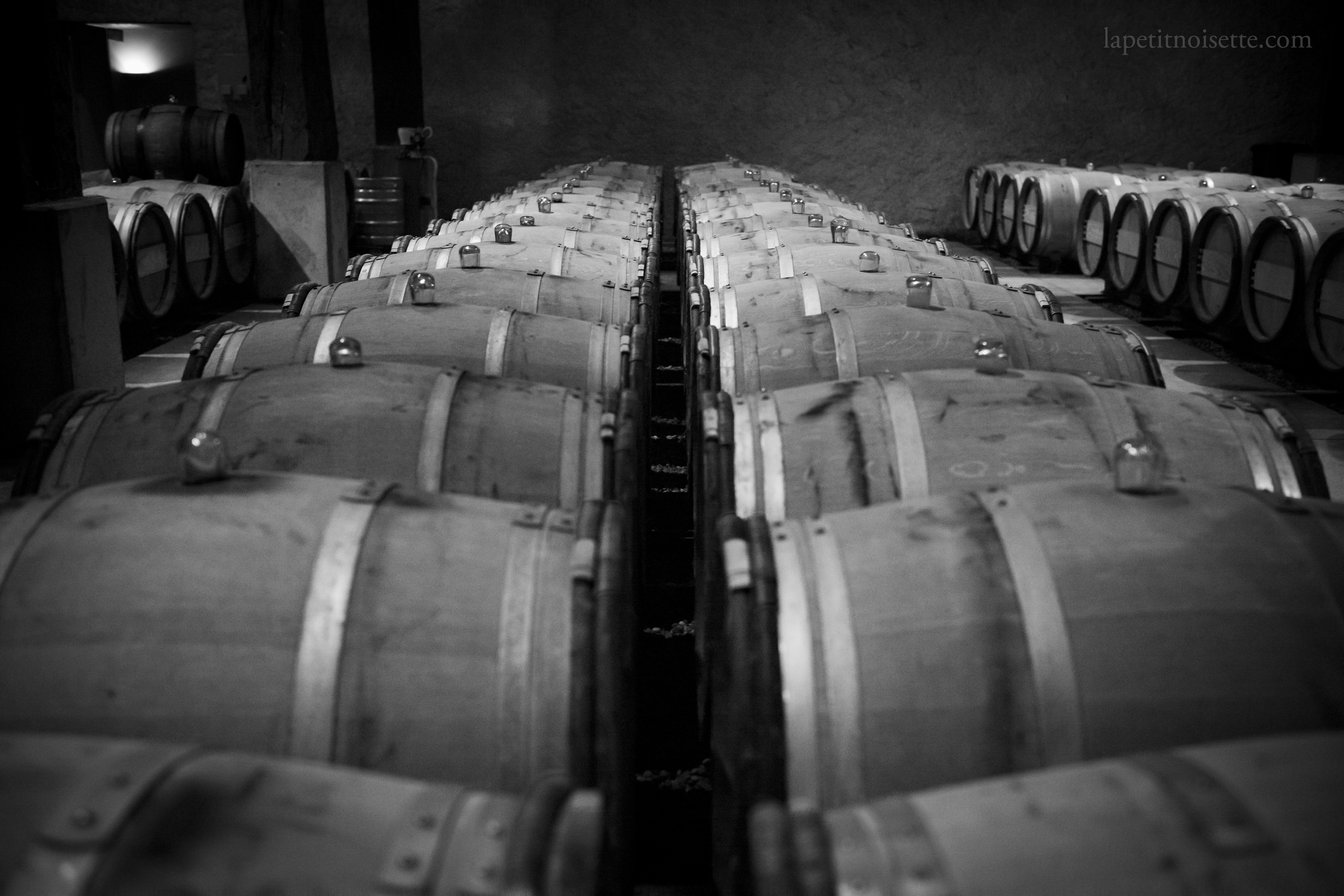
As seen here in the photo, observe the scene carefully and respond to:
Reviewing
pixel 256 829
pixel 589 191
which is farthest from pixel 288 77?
pixel 256 829

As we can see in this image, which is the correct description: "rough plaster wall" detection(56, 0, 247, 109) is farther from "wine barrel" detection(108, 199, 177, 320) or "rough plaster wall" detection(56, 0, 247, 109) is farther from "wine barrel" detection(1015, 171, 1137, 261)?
"wine barrel" detection(1015, 171, 1137, 261)

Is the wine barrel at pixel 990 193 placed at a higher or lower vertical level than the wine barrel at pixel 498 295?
higher

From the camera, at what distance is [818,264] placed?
4352mm

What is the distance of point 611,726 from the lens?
1.61m

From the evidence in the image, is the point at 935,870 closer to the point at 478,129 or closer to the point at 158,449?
the point at 158,449

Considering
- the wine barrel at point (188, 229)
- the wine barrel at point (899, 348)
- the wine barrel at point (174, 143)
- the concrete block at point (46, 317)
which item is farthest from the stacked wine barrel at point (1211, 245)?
the wine barrel at point (174, 143)

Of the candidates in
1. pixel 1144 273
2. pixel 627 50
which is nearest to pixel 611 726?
pixel 1144 273

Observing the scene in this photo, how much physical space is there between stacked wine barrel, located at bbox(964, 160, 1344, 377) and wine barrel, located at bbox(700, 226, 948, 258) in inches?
80.4

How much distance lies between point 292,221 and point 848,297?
657 cm

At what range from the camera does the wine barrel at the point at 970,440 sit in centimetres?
231

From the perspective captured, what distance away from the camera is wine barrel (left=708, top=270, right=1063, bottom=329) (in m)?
3.57

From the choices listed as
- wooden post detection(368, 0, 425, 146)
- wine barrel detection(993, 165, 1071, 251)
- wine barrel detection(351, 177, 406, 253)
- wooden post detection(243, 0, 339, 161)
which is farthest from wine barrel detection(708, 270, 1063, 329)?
wooden post detection(368, 0, 425, 146)

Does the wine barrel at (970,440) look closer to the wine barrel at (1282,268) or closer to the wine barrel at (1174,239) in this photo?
the wine barrel at (1282,268)

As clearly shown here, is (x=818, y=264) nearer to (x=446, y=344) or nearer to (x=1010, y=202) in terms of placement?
(x=446, y=344)
